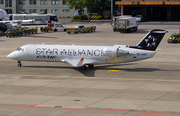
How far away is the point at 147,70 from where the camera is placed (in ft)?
122

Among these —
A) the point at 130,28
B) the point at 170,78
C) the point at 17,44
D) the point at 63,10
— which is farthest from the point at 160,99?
the point at 63,10

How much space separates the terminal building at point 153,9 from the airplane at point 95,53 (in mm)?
89361

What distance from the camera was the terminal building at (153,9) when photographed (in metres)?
120

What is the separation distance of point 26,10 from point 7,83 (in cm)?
11708

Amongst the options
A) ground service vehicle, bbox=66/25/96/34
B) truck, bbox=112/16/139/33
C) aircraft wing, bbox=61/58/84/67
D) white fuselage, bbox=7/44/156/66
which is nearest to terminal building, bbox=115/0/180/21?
truck, bbox=112/16/139/33

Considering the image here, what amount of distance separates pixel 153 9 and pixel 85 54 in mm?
105243

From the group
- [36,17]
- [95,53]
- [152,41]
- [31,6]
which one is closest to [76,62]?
[95,53]

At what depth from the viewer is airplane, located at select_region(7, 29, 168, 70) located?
114ft

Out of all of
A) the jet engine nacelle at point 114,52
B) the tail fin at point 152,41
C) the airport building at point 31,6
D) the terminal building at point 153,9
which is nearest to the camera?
the jet engine nacelle at point 114,52

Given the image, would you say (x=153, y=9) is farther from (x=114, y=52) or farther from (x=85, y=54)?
(x=114, y=52)

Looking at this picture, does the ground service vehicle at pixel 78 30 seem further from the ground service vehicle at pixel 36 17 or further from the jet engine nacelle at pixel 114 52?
the jet engine nacelle at pixel 114 52

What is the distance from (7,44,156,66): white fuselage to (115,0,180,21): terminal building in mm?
90674

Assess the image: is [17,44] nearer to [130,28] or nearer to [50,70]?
[50,70]

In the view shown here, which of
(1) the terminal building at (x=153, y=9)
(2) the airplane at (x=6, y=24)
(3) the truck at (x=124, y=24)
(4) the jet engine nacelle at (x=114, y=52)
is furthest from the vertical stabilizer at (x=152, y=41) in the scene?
(1) the terminal building at (x=153, y=9)
